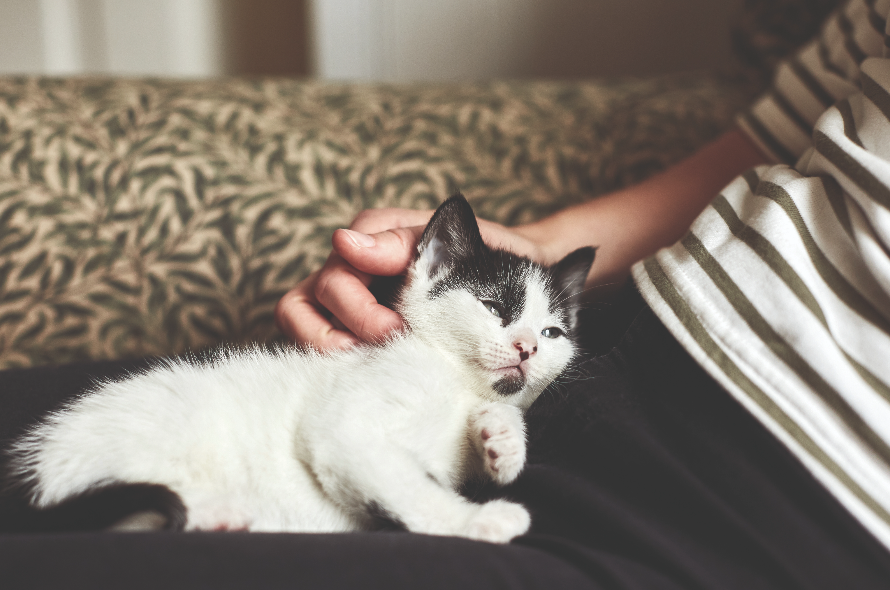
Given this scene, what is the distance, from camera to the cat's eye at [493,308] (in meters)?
0.88

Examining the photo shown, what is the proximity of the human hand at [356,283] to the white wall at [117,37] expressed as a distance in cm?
258

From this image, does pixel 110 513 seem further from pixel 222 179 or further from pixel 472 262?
pixel 222 179

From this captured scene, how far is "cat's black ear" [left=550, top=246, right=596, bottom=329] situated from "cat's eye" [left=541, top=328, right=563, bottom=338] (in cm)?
7

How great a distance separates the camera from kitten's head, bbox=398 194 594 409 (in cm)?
83

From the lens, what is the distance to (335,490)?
0.68 meters

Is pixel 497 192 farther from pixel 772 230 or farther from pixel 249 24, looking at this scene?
pixel 249 24

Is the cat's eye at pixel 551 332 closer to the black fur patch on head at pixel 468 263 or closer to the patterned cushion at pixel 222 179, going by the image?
the black fur patch on head at pixel 468 263

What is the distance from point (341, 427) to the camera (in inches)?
27.0

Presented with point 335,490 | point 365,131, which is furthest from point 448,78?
→ point 335,490

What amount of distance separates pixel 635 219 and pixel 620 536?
0.70 metres

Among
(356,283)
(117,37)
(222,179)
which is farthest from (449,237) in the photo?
(117,37)

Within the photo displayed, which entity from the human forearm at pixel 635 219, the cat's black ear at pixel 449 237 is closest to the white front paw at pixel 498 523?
the cat's black ear at pixel 449 237

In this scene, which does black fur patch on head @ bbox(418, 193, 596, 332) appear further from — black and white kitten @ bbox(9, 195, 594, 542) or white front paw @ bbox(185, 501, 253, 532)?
white front paw @ bbox(185, 501, 253, 532)

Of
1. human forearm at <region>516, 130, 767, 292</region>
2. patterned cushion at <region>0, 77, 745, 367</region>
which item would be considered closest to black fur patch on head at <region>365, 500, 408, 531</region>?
human forearm at <region>516, 130, 767, 292</region>
